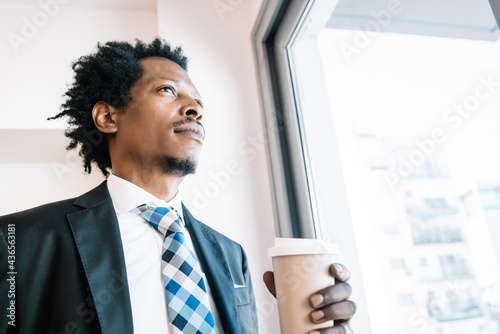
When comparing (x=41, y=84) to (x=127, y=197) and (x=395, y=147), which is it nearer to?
(x=127, y=197)

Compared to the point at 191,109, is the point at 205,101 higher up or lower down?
higher up

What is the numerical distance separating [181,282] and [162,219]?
0.56 ft

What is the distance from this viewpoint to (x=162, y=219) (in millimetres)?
984

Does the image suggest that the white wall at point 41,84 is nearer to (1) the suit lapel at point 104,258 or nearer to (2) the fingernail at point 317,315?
(1) the suit lapel at point 104,258

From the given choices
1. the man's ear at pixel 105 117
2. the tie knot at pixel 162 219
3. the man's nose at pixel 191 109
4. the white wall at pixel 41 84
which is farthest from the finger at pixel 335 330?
the white wall at pixel 41 84

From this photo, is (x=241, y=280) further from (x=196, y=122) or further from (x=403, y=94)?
(x=403, y=94)

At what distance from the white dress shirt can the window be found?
1.80 ft

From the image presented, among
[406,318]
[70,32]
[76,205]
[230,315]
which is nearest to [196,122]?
[76,205]

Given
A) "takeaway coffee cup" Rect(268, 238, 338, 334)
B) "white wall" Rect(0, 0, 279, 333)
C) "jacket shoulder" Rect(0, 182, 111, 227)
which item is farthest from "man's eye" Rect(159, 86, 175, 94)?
"takeaway coffee cup" Rect(268, 238, 338, 334)

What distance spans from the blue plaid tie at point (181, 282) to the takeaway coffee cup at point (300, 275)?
20cm

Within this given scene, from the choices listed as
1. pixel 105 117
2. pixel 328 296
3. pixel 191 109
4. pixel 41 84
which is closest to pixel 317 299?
pixel 328 296

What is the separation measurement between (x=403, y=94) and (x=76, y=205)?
2.92 feet

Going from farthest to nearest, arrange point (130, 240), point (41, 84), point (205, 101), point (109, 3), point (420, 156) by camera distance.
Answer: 1. point (109, 3)
2. point (41, 84)
3. point (205, 101)
4. point (420, 156)
5. point (130, 240)

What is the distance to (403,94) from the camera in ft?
3.67
